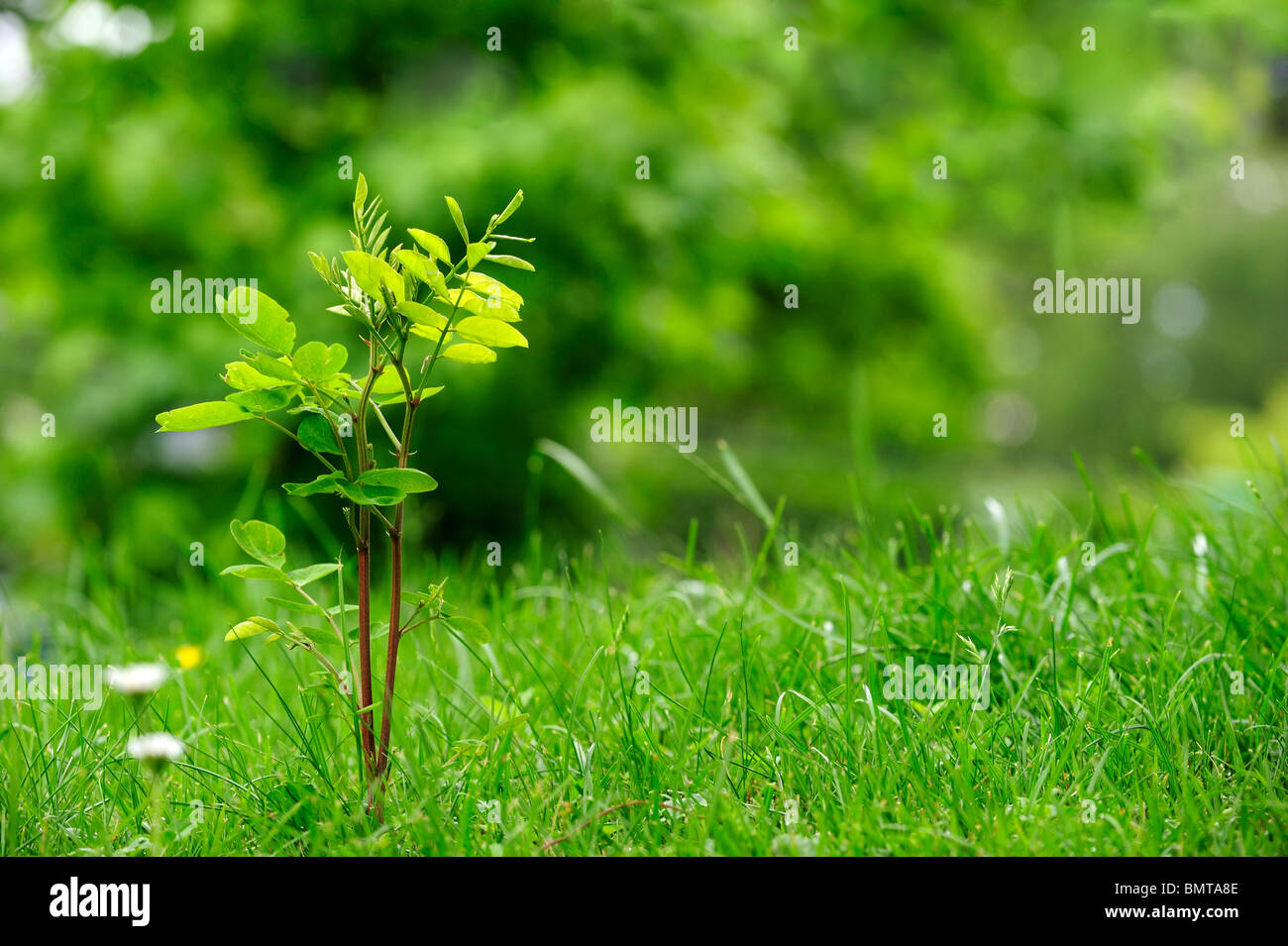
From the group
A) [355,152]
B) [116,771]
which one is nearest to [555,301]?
[355,152]

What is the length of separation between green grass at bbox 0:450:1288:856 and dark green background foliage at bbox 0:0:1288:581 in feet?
4.51

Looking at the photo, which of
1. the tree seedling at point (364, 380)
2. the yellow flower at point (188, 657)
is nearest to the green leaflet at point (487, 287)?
the tree seedling at point (364, 380)

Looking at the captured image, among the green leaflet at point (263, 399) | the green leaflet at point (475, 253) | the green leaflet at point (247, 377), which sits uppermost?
the green leaflet at point (475, 253)

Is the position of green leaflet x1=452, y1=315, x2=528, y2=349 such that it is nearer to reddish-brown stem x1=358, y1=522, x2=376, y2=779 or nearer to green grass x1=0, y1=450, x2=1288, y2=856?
reddish-brown stem x1=358, y1=522, x2=376, y2=779

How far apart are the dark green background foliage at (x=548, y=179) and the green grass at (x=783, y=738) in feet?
4.51

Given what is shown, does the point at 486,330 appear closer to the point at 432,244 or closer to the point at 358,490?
the point at 432,244

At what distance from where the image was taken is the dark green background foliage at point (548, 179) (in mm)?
4480

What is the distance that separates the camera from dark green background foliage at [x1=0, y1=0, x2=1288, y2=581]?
14.7 ft

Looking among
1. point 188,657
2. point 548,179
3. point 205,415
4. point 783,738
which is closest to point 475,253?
point 205,415

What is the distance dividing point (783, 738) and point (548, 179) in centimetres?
331

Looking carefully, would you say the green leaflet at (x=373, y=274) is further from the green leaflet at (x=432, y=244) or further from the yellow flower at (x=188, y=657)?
the yellow flower at (x=188, y=657)

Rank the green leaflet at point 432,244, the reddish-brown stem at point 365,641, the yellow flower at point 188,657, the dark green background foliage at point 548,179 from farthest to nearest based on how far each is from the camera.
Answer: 1. the dark green background foliage at point 548,179
2. the yellow flower at point 188,657
3. the reddish-brown stem at point 365,641
4. the green leaflet at point 432,244

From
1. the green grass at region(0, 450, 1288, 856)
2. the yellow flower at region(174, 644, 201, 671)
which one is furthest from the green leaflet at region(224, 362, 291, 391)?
the yellow flower at region(174, 644, 201, 671)

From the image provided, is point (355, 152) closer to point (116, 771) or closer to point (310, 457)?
point (310, 457)
